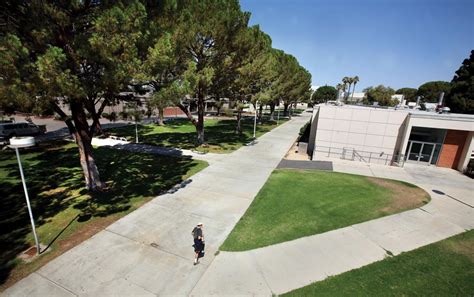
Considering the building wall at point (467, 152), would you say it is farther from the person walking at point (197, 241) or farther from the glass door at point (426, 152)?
the person walking at point (197, 241)

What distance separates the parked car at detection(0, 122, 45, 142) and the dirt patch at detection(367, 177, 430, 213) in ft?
95.7

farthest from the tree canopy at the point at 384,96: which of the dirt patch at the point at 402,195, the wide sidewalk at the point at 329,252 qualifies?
the wide sidewalk at the point at 329,252

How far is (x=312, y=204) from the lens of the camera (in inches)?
434

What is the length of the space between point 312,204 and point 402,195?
17.7ft

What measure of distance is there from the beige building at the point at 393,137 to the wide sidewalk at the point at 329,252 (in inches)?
284

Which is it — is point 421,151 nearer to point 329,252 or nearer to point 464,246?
point 464,246

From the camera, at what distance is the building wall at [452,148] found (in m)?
18.0

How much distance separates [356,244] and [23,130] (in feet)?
94.2

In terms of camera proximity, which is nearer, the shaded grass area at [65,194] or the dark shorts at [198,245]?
the dark shorts at [198,245]

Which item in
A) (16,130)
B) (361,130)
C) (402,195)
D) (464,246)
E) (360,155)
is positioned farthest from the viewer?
(16,130)

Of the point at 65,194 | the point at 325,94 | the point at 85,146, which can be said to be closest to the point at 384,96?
the point at 325,94

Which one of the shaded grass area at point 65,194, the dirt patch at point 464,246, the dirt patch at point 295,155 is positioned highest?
the dirt patch at point 464,246

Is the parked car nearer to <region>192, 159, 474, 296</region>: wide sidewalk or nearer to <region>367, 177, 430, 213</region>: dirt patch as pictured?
<region>192, 159, 474, 296</region>: wide sidewalk

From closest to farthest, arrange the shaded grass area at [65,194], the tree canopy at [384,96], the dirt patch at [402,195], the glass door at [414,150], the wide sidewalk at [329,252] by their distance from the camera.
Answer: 1. the wide sidewalk at [329,252]
2. the shaded grass area at [65,194]
3. the dirt patch at [402,195]
4. the glass door at [414,150]
5. the tree canopy at [384,96]
